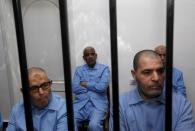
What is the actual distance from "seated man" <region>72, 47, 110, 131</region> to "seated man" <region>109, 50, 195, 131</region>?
58.1 inches

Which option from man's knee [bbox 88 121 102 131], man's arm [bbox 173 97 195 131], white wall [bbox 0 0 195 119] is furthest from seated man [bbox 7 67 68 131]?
white wall [bbox 0 0 195 119]

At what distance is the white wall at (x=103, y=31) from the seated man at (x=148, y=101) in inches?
66.2

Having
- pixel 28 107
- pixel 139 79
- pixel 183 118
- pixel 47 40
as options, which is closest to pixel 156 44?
pixel 47 40

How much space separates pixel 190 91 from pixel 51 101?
2.16 m

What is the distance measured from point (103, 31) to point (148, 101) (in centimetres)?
189

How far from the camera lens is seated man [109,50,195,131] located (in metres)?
1.53

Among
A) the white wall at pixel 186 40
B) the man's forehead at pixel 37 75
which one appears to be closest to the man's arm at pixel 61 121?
the man's forehead at pixel 37 75

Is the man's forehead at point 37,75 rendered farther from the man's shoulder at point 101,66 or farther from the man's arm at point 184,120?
the man's shoulder at point 101,66

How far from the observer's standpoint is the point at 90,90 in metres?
3.29

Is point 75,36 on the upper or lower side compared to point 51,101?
upper

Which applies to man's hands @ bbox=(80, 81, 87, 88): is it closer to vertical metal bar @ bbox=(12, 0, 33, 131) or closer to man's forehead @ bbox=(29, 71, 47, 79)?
man's forehead @ bbox=(29, 71, 47, 79)

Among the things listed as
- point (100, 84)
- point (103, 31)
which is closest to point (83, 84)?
point (100, 84)

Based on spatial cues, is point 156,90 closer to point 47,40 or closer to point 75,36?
point 75,36

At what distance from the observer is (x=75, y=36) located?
3.48 m
